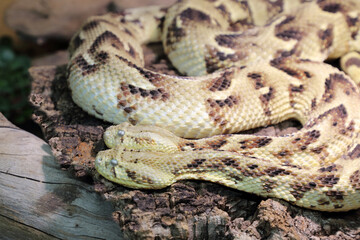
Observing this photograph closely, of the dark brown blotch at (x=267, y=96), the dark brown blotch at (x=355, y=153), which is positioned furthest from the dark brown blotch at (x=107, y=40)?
the dark brown blotch at (x=355, y=153)

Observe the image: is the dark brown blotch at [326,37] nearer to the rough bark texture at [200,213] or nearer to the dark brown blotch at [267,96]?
the dark brown blotch at [267,96]

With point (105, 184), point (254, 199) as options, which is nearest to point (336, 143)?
point (254, 199)

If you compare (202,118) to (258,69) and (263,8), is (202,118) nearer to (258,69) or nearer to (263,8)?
(258,69)

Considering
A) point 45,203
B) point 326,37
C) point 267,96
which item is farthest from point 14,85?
point 326,37

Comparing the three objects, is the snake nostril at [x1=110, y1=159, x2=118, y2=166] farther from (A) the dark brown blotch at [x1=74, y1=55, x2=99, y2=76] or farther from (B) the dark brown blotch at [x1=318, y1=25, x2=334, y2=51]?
(B) the dark brown blotch at [x1=318, y1=25, x2=334, y2=51]

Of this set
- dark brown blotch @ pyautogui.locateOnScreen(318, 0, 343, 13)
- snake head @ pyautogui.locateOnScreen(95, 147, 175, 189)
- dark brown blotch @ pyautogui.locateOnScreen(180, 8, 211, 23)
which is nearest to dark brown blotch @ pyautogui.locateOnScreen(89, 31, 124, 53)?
dark brown blotch @ pyautogui.locateOnScreen(180, 8, 211, 23)

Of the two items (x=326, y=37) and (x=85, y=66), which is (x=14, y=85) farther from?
(x=326, y=37)

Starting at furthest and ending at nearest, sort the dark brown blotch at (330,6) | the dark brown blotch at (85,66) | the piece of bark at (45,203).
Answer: the dark brown blotch at (330,6)
the dark brown blotch at (85,66)
the piece of bark at (45,203)
